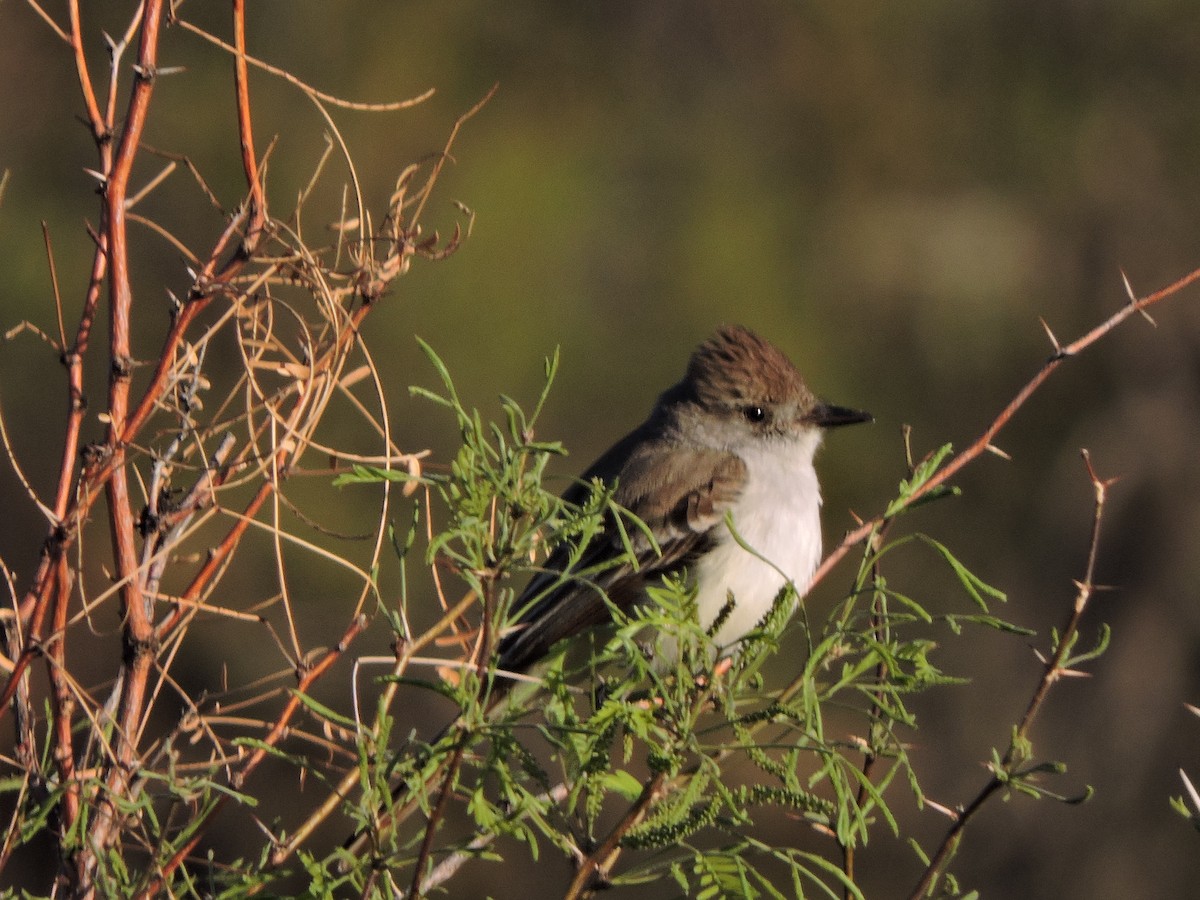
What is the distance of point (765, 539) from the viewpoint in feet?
13.7

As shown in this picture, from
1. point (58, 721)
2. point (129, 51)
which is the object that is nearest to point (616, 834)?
point (58, 721)

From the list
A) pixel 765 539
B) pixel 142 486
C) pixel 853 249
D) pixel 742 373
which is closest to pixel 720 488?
pixel 765 539

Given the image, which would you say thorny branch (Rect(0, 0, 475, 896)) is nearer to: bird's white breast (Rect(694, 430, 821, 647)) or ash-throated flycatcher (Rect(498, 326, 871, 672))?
ash-throated flycatcher (Rect(498, 326, 871, 672))

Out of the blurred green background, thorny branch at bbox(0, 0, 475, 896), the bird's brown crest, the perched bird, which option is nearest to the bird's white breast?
the perched bird

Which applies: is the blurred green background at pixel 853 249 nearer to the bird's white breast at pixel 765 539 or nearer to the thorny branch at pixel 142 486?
the bird's white breast at pixel 765 539

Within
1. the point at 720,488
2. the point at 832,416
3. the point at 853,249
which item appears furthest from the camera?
the point at 853,249

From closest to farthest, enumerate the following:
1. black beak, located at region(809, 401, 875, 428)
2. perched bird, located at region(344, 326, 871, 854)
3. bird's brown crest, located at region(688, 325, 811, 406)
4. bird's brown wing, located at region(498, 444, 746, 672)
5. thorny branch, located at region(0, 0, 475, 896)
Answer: thorny branch, located at region(0, 0, 475, 896)
bird's brown wing, located at region(498, 444, 746, 672)
perched bird, located at region(344, 326, 871, 854)
black beak, located at region(809, 401, 875, 428)
bird's brown crest, located at region(688, 325, 811, 406)

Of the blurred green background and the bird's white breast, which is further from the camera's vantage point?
the blurred green background

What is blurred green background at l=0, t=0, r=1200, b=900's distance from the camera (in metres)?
7.41

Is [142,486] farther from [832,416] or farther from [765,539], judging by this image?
[832,416]

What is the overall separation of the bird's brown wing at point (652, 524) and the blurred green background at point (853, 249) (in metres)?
2.99

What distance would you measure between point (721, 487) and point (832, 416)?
0.43 metres

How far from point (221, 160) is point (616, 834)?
6.41 metres

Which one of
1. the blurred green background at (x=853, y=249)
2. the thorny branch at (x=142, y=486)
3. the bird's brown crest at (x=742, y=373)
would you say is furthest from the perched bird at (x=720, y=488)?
the blurred green background at (x=853, y=249)
